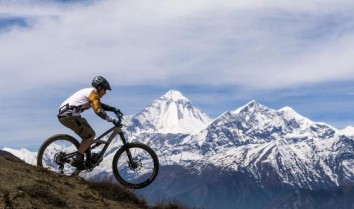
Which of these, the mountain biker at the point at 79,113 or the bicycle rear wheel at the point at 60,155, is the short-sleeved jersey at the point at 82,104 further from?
the bicycle rear wheel at the point at 60,155

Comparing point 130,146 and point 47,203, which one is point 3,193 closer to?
point 47,203

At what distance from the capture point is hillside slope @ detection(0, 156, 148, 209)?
47.8ft

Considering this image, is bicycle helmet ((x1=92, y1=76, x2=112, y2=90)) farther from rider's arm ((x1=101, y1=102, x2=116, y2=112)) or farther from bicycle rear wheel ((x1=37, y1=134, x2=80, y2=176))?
bicycle rear wheel ((x1=37, y1=134, x2=80, y2=176))

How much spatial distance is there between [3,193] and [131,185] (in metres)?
4.97

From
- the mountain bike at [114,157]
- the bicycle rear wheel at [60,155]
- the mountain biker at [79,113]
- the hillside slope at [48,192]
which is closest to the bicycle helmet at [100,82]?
the mountain biker at [79,113]

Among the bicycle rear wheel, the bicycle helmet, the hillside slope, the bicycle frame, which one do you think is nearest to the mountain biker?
the bicycle helmet

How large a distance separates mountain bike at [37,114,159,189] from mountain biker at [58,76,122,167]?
23 centimetres

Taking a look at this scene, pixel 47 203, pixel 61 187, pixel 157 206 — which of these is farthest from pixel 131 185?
pixel 47 203

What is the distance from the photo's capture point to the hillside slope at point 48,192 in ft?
47.8

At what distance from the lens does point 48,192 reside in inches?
603

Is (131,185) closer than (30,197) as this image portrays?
No

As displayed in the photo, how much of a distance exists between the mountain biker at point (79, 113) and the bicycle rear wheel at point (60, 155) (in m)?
0.55

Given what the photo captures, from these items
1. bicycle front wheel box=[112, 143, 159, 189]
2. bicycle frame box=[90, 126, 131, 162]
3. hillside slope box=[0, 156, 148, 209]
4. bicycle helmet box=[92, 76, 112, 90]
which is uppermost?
bicycle helmet box=[92, 76, 112, 90]

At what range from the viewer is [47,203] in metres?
14.9
